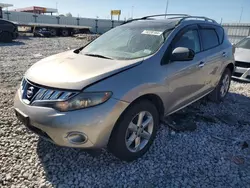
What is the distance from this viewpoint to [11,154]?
2.71 m

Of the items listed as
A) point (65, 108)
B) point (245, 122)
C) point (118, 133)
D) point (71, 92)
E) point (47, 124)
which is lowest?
point (245, 122)

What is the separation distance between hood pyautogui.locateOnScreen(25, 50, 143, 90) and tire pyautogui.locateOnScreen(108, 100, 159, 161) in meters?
0.49

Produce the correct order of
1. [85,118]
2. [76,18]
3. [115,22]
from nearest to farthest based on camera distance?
[85,118]
[76,18]
[115,22]

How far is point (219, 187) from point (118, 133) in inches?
48.9

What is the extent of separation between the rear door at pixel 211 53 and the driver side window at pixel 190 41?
17 cm

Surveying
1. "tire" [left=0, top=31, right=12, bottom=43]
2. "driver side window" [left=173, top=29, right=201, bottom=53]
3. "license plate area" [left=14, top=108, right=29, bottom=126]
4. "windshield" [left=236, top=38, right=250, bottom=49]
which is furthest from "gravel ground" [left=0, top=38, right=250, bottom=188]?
"tire" [left=0, top=31, right=12, bottom=43]

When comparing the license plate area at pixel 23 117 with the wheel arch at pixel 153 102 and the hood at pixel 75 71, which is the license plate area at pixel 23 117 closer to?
the hood at pixel 75 71

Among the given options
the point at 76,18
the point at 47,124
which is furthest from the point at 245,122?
the point at 76,18

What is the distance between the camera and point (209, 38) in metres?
4.13

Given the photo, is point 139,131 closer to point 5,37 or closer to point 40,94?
point 40,94

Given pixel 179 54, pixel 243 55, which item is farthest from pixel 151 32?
pixel 243 55

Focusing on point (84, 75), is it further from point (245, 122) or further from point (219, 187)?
point (245, 122)

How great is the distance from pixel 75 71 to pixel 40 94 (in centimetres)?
46

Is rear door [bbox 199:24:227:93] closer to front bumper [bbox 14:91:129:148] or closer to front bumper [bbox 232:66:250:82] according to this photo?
front bumper [bbox 14:91:129:148]
